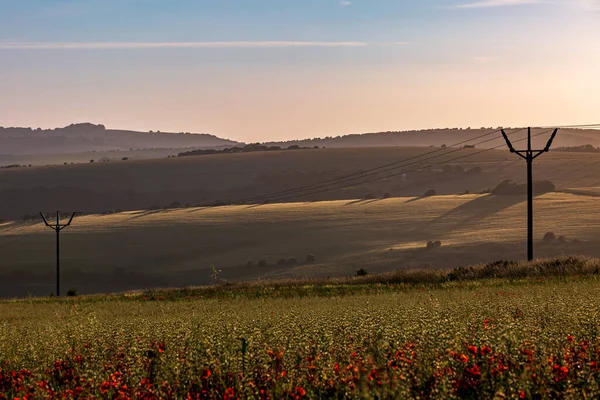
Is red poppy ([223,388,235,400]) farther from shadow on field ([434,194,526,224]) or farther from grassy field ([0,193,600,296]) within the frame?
shadow on field ([434,194,526,224])

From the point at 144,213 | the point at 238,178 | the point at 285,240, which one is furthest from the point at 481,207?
the point at 238,178

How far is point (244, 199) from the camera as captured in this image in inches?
5399

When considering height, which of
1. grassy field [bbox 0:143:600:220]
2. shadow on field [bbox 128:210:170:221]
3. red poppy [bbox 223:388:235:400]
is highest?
grassy field [bbox 0:143:600:220]

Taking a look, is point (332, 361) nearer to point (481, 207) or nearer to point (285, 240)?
point (285, 240)

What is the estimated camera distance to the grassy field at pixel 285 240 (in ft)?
260

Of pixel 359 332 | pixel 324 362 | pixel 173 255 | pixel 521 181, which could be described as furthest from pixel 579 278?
pixel 521 181

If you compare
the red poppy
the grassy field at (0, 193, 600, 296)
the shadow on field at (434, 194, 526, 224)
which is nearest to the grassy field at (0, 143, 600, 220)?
the shadow on field at (434, 194, 526, 224)

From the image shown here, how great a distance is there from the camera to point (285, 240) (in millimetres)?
94875

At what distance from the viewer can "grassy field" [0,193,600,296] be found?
79375mm

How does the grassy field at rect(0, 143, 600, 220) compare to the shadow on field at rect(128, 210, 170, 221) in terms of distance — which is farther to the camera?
the grassy field at rect(0, 143, 600, 220)

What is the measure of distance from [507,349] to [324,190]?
128 meters

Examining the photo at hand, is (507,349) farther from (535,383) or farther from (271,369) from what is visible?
(271,369)

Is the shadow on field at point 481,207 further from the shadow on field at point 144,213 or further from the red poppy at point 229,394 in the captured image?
the red poppy at point 229,394

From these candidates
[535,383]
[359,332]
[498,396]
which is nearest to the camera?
[498,396]
